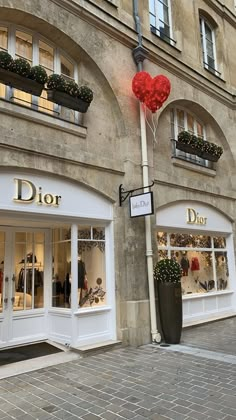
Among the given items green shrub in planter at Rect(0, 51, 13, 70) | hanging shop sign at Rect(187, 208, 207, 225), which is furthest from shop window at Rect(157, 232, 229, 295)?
green shrub in planter at Rect(0, 51, 13, 70)

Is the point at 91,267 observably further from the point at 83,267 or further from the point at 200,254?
the point at 200,254

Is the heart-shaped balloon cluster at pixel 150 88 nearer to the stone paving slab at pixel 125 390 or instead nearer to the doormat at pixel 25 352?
the stone paving slab at pixel 125 390

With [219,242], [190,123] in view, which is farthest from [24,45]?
[219,242]

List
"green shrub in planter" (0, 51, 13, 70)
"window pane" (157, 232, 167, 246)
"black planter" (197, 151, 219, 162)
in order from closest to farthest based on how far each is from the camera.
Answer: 1. "green shrub in planter" (0, 51, 13, 70)
2. "window pane" (157, 232, 167, 246)
3. "black planter" (197, 151, 219, 162)

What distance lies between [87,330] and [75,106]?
15.1 feet

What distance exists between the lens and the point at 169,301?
7691 mm

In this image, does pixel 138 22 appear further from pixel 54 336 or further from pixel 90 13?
pixel 54 336

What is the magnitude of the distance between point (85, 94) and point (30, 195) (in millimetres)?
2548

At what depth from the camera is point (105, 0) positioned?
8.49m

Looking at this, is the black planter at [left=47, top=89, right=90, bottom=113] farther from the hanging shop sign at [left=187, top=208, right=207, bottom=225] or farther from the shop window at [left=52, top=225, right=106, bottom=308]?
the hanging shop sign at [left=187, top=208, right=207, bottom=225]

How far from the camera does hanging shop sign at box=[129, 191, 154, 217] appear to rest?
7.34 meters

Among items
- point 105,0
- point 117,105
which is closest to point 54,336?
point 117,105

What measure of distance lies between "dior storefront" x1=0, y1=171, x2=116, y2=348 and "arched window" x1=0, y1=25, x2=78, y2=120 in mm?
1558

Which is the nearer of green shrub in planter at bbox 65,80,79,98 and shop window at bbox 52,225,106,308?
green shrub in planter at bbox 65,80,79,98
